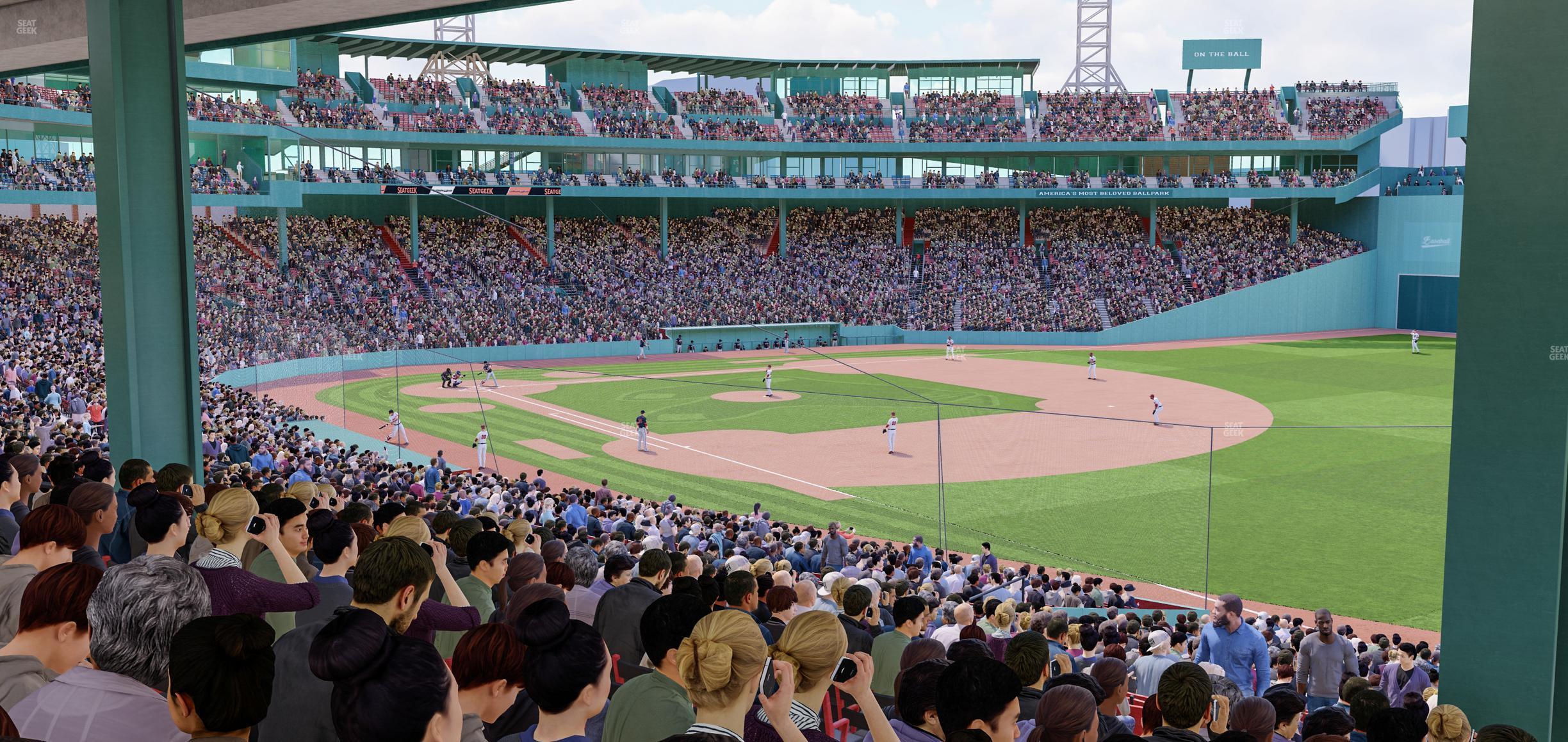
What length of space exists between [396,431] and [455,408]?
8.15 meters

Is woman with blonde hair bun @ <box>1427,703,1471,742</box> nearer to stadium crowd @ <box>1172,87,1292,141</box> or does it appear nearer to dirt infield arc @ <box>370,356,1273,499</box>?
dirt infield arc @ <box>370,356,1273,499</box>

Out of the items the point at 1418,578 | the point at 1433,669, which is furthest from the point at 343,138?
the point at 1433,669

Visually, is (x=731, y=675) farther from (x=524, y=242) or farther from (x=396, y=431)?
(x=524, y=242)

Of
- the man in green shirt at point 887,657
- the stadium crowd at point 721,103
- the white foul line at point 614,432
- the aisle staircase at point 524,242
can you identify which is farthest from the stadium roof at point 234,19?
the stadium crowd at point 721,103

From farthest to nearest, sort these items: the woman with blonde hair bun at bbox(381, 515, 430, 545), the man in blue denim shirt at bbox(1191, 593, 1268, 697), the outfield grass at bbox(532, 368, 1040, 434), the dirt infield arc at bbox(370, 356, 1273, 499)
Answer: the outfield grass at bbox(532, 368, 1040, 434), the dirt infield arc at bbox(370, 356, 1273, 499), the man in blue denim shirt at bbox(1191, 593, 1268, 697), the woman with blonde hair bun at bbox(381, 515, 430, 545)

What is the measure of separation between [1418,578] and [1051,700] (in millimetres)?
18519

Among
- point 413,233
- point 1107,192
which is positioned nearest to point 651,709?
point 413,233

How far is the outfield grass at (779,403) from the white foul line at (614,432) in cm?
59

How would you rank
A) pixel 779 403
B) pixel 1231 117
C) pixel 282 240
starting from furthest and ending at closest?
pixel 1231 117 < pixel 282 240 < pixel 779 403

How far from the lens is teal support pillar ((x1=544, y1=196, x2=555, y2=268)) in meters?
64.2

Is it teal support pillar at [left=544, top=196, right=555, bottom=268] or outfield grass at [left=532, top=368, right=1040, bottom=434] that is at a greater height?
teal support pillar at [left=544, top=196, right=555, bottom=268]

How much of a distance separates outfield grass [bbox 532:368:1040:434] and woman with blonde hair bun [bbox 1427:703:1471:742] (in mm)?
27531

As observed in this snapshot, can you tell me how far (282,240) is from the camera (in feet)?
184

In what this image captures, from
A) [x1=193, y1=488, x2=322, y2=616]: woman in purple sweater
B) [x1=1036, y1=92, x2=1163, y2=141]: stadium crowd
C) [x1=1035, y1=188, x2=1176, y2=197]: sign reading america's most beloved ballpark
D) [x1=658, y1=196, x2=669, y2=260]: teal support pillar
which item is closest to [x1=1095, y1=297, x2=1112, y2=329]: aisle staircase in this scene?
[x1=1035, y1=188, x2=1176, y2=197]: sign reading america's most beloved ballpark
